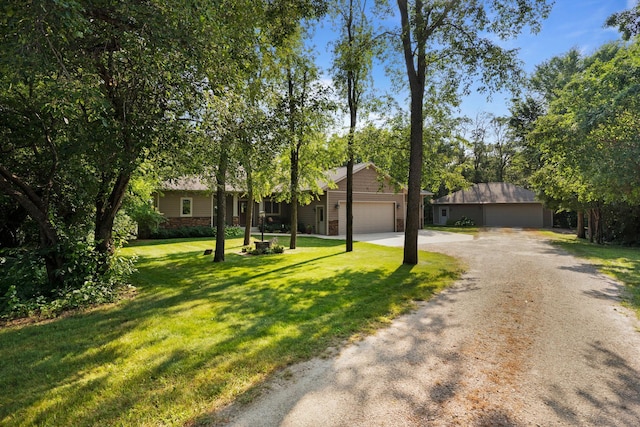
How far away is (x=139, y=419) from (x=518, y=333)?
15.4ft

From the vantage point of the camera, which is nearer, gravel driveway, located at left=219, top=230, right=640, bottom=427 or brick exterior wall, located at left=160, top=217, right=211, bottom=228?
gravel driveway, located at left=219, top=230, right=640, bottom=427

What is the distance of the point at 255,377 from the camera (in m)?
3.37

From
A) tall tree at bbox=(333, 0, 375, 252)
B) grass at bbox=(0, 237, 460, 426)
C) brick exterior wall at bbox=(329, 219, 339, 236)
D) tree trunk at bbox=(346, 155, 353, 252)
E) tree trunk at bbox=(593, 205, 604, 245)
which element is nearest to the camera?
grass at bbox=(0, 237, 460, 426)

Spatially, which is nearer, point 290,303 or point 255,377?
point 255,377

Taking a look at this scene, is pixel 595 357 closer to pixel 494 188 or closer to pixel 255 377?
pixel 255 377

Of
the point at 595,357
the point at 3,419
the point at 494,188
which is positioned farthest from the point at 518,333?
the point at 494,188

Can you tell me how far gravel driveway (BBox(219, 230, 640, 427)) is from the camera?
Answer: 2762 mm

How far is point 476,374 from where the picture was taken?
11.4ft

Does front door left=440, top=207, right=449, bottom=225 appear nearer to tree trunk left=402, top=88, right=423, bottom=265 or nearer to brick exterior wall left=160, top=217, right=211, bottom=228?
brick exterior wall left=160, top=217, right=211, bottom=228

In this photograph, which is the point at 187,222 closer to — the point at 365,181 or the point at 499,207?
the point at 365,181

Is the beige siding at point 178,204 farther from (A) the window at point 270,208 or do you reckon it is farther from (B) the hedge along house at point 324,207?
(A) the window at point 270,208

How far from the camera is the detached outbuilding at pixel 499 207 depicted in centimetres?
3069

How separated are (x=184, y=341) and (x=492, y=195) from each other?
111ft

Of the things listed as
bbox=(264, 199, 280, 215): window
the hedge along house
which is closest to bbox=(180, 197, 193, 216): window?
the hedge along house
